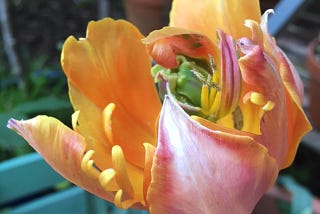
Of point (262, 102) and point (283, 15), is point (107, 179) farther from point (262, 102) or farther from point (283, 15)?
point (283, 15)

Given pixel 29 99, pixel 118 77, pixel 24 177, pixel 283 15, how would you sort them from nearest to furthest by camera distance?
1. pixel 118 77
2. pixel 283 15
3. pixel 24 177
4. pixel 29 99

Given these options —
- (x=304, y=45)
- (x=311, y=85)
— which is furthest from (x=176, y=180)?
(x=304, y=45)

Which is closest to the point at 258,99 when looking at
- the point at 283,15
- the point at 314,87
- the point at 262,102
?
the point at 262,102

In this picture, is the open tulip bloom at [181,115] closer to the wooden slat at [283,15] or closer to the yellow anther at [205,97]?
the yellow anther at [205,97]

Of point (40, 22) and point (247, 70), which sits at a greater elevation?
point (247, 70)

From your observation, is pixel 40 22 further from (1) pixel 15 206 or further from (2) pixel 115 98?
(2) pixel 115 98

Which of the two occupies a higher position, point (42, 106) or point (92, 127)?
point (92, 127)

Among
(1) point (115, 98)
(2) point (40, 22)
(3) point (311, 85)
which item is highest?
(1) point (115, 98)

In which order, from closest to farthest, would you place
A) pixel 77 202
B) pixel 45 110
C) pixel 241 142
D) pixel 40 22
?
pixel 241 142 → pixel 77 202 → pixel 45 110 → pixel 40 22
